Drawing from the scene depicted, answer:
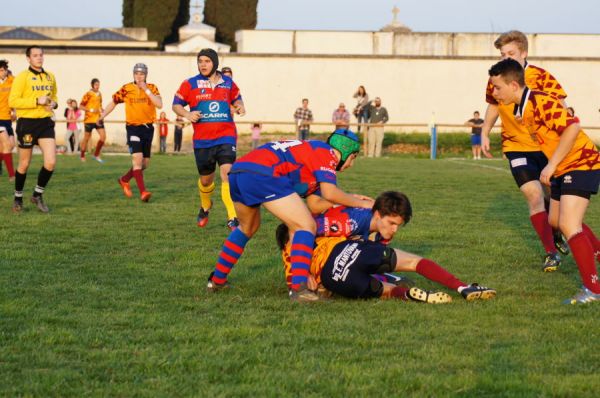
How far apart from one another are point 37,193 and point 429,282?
718 centimetres

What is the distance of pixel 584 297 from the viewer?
6.89 m

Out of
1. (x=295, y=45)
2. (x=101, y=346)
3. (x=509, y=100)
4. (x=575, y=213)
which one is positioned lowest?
(x=101, y=346)

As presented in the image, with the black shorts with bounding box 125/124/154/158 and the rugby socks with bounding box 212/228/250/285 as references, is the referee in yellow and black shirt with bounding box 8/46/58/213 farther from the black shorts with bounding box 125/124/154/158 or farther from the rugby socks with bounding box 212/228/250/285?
the rugby socks with bounding box 212/228/250/285

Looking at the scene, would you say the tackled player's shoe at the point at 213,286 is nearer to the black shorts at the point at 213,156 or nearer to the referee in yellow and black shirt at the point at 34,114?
the black shorts at the point at 213,156

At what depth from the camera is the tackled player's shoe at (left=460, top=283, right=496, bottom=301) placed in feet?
22.9

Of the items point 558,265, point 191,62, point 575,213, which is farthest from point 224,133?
point 191,62

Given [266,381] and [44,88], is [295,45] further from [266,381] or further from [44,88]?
[266,381]

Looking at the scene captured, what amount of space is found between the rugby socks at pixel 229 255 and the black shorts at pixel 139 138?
8589 mm

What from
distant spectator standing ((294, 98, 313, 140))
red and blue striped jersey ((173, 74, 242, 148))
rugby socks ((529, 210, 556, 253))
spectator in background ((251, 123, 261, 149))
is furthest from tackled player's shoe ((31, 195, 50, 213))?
spectator in background ((251, 123, 261, 149))

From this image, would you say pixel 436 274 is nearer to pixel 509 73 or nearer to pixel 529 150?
pixel 509 73

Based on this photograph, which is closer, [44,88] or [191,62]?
[44,88]

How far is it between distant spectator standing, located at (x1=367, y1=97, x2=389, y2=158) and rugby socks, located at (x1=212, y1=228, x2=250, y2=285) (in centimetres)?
2517

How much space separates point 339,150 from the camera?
7031mm

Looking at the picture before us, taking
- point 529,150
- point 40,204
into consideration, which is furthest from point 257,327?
point 40,204
